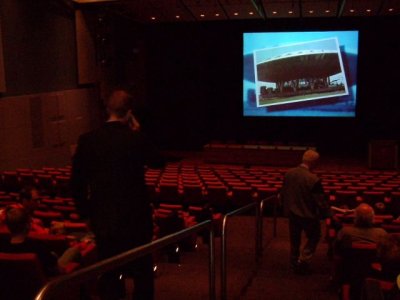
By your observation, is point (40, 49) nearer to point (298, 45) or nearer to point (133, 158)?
point (298, 45)

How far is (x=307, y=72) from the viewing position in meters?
19.5

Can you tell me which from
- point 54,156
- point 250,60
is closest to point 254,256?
point 54,156

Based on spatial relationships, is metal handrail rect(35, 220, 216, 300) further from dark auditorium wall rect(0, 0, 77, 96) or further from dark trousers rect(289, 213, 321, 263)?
dark auditorium wall rect(0, 0, 77, 96)

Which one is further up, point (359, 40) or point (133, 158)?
point (359, 40)

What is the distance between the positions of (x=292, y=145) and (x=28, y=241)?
16705mm

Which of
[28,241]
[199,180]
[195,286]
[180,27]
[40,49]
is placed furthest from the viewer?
[180,27]

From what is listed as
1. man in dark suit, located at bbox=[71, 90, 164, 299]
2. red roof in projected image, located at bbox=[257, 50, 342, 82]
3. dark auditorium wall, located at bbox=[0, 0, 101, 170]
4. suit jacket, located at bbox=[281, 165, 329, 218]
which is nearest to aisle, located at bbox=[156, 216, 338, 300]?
suit jacket, located at bbox=[281, 165, 329, 218]

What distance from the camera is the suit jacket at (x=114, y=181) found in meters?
2.66

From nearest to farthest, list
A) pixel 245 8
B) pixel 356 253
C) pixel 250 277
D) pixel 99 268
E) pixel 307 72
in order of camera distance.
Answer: pixel 99 268
pixel 356 253
pixel 250 277
pixel 245 8
pixel 307 72

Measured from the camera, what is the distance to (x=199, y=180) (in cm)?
1234

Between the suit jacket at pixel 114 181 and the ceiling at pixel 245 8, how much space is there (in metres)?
14.6

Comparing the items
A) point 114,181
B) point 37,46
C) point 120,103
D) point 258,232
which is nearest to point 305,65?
point 37,46

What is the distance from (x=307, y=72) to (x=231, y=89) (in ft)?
12.3

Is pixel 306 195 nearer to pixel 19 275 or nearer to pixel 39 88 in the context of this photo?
pixel 19 275
